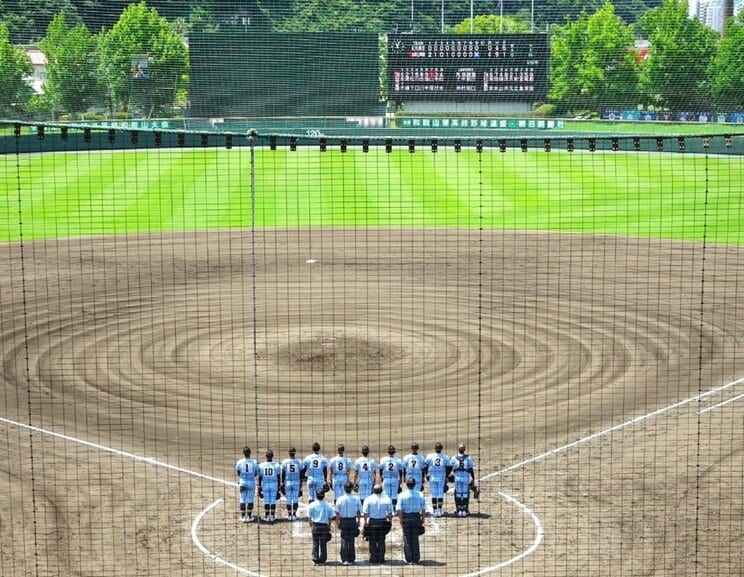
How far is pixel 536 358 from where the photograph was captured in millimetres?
21375

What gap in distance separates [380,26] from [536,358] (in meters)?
44.4

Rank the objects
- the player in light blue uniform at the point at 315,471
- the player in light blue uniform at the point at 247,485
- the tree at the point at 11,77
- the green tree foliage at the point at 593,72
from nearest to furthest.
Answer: the player in light blue uniform at the point at 247,485
the player in light blue uniform at the point at 315,471
the tree at the point at 11,77
the green tree foliage at the point at 593,72

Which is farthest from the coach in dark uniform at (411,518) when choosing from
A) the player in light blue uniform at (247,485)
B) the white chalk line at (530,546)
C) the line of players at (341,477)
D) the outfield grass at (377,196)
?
the outfield grass at (377,196)

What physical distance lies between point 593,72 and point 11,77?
2934cm

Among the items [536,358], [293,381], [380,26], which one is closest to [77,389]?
[293,381]

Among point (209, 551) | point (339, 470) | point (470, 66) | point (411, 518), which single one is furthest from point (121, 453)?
point (470, 66)

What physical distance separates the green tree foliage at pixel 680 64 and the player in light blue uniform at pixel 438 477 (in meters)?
45.5

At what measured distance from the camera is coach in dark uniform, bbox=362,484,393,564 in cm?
1297

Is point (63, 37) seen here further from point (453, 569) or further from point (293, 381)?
point (453, 569)

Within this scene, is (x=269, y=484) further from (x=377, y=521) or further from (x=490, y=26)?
(x=490, y=26)

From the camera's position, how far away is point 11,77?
52.9 meters

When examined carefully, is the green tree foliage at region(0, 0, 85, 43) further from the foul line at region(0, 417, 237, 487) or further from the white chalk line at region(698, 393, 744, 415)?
the white chalk line at region(698, 393, 744, 415)

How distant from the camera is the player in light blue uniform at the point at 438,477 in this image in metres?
14.4

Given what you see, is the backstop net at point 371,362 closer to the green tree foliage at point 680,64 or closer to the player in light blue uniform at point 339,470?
the player in light blue uniform at point 339,470
